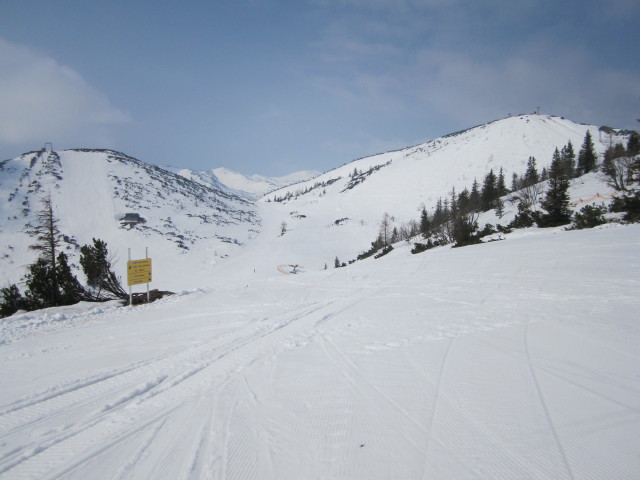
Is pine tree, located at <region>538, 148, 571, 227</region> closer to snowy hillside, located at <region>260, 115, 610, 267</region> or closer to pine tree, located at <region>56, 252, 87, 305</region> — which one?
pine tree, located at <region>56, 252, 87, 305</region>

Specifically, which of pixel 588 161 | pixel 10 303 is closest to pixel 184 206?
pixel 10 303

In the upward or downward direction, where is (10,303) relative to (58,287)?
downward

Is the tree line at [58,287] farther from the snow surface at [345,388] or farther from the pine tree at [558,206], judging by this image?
the pine tree at [558,206]

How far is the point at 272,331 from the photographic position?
6.77 m

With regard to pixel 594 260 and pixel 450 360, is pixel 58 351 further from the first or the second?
pixel 594 260

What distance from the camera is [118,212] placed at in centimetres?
5697

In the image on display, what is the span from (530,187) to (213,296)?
62.8m

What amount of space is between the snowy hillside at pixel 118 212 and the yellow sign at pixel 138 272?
774 inches

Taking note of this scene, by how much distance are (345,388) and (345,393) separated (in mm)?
131

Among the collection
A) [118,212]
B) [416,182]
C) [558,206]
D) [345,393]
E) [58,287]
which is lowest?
[345,393]

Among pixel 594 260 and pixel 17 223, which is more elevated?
pixel 17 223

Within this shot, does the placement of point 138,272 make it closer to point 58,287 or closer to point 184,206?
point 58,287

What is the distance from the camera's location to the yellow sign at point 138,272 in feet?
45.1

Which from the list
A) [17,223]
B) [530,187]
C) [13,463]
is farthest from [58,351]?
[530,187]
